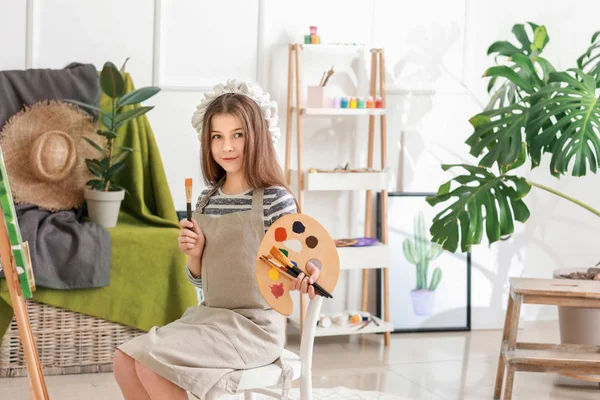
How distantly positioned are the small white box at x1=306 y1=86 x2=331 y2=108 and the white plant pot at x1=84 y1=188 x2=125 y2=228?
0.90 m

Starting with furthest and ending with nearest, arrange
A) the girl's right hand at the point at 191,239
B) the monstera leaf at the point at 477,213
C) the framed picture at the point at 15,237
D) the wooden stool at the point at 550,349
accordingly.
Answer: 1. the monstera leaf at the point at 477,213
2. the wooden stool at the point at 550,349
3. the girl's right hand at the point at 191,239
4. the framed picture at the point at 15,237

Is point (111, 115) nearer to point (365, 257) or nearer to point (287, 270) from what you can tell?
point (365, 257)

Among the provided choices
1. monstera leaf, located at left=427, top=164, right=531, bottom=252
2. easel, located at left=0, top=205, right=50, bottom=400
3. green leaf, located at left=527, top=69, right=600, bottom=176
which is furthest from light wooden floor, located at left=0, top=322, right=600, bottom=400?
easel, located at left=0, top=205, right=50, bottom=400

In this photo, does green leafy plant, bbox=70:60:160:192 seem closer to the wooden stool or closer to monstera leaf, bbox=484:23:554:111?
monstera leaf, bbox=484:23:554:111

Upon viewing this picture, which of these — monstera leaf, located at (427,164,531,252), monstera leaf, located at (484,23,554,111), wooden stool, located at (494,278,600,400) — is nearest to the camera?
wooden stool, located at (494,278,600,400)

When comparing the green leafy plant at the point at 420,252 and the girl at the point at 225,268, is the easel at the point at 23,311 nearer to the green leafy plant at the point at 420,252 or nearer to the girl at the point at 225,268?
the girl at the point at 225,268

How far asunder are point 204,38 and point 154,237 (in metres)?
0.96

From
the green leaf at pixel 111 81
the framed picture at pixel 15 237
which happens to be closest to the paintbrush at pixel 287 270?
the framed picture at pixel 15 237

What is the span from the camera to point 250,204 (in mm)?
2250

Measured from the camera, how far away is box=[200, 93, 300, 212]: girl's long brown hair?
223 centimetres

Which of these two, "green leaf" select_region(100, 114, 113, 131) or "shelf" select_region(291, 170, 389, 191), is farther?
"shelf" select_region(291, 170, 389, 191)

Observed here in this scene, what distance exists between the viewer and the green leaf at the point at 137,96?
3389 millimetres

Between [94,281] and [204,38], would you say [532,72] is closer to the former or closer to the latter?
[204,38]

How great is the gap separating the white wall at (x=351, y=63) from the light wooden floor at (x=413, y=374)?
0.31 metres
